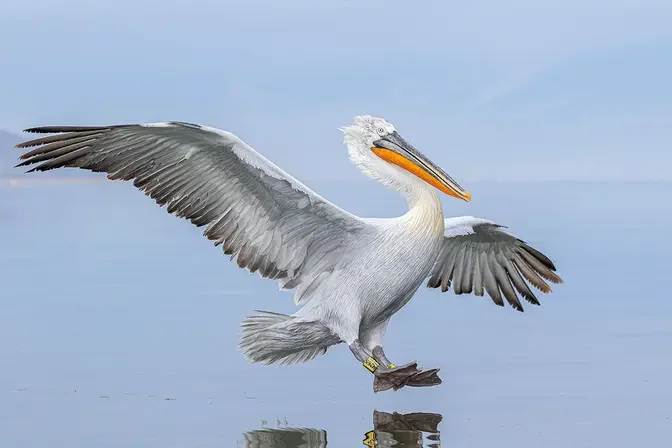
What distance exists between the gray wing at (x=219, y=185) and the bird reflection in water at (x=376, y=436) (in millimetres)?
1213

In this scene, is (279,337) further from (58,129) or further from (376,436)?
(58,129)

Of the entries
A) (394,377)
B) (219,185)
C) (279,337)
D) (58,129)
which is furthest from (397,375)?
(58,129)

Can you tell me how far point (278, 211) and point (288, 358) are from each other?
1.29m

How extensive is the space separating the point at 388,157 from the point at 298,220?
830 mm

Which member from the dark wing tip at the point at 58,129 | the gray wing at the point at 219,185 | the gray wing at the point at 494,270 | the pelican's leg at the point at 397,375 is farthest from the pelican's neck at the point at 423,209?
the dark wing tip at the point at 58,129

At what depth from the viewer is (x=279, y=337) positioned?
28.1 ft

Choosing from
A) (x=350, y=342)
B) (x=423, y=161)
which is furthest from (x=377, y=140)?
(x=350, y=342)

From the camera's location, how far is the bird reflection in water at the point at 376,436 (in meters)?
7.68

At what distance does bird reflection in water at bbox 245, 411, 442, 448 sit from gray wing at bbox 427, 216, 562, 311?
6.05 feet

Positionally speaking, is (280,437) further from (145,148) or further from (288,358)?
(145,148)

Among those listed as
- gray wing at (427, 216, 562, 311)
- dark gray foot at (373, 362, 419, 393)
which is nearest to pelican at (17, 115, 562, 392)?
dark gray foot at (373, 362, 419, 393)

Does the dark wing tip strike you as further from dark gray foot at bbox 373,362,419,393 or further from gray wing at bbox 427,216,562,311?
gray wing at bbox 427,216,562,311

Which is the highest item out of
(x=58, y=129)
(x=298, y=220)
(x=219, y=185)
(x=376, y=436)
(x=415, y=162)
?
(x=415, y=162)

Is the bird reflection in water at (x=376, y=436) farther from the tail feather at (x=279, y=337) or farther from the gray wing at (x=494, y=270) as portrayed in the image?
the gray wing at (x=494, y=270)
